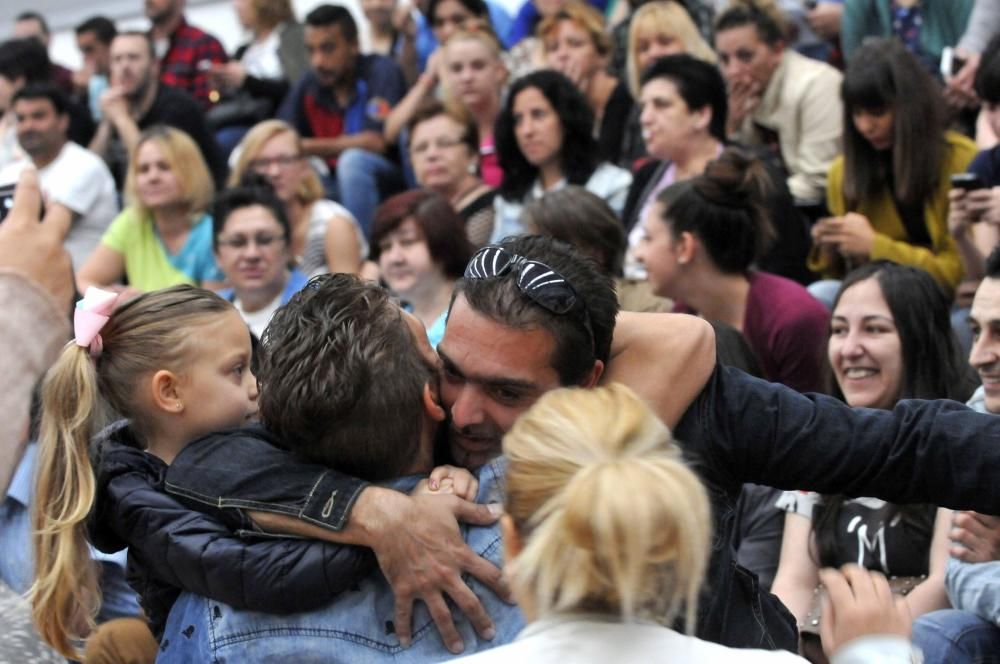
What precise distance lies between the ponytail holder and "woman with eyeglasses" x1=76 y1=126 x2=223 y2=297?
3.59 meters

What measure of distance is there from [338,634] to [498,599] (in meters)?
0.22

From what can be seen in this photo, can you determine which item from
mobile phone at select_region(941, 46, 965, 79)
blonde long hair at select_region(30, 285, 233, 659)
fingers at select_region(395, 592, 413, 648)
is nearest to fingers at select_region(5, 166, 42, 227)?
blonde long hair at select_region(30, 285, 233, 659)

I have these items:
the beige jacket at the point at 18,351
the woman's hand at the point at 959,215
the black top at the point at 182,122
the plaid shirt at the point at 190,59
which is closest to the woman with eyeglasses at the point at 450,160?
the black top at the point at 182,122

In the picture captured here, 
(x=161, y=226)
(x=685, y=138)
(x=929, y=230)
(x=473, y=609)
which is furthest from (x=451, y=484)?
(x=161, y=226)

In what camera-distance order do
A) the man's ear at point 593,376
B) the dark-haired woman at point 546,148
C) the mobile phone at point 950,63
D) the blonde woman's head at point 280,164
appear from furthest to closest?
1. the blonde woman's head at point 280,164
2. the dark-haired woman at point 546,148
3. the mobile phone at point 950,63
4. the man's ear at point 593,376

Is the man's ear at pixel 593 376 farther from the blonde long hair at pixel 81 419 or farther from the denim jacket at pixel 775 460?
the blonde long hair at pixel 81 419

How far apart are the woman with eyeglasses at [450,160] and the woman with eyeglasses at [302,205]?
0.37 metres

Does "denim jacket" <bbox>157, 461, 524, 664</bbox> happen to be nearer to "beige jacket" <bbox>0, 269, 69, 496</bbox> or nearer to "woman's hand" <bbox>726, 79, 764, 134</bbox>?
"beige jacket" <bbox>0, 269, 69, 496</bbox>

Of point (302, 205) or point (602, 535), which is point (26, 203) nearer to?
point (302, 205)

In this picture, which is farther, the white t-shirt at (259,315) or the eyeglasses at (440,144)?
the eyeglasses at (440,144)

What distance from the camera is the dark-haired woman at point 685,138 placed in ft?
16.5

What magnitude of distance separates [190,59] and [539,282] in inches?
253

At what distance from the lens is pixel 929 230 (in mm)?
4590

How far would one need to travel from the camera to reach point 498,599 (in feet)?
6.50
